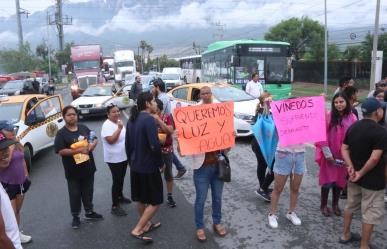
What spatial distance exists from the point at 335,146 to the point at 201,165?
1.68m

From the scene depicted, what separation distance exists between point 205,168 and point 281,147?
0.97 metres

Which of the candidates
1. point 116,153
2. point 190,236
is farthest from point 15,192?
point 190,236

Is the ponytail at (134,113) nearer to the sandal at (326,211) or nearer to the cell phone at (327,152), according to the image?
the cell phone at (327,152)

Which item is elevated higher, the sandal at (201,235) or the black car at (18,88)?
the black car at (18,88)

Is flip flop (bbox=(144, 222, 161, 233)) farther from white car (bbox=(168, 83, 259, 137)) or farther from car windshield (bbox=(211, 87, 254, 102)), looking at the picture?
car windshield (bbox=(211, 87, 254, 102))

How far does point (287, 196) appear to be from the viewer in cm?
621

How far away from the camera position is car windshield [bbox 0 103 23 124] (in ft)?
28.9

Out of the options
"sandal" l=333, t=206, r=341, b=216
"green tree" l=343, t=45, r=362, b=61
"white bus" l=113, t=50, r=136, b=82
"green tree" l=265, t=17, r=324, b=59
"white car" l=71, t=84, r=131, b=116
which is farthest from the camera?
"green tree" l=265, t=17, r=324, b=59

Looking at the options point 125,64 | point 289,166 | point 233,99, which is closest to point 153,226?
point 289,166

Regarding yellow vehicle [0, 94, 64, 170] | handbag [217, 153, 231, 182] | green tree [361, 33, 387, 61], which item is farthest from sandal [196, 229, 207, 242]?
green tree [361, 33, 387, 61]

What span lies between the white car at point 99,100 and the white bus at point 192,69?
15.6 metres

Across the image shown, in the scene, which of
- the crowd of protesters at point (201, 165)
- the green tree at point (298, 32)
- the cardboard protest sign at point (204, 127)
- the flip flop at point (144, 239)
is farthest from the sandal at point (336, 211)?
the green tree at point (298, 32)

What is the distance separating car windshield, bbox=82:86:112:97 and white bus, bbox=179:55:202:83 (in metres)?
15.5

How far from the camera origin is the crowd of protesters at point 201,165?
409 centimetres
